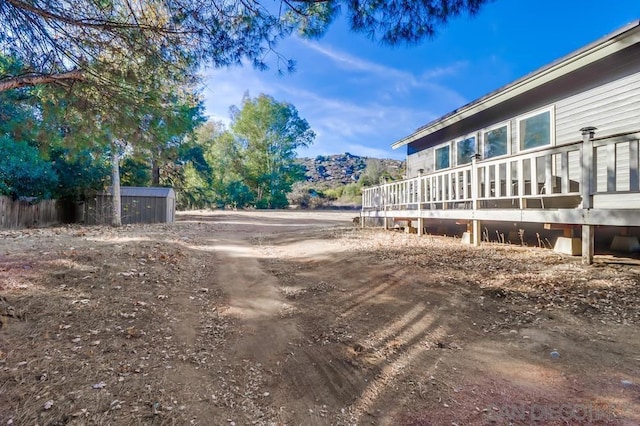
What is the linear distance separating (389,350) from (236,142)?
1297 inches

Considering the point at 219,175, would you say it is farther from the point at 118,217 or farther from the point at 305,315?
the point at 305,315

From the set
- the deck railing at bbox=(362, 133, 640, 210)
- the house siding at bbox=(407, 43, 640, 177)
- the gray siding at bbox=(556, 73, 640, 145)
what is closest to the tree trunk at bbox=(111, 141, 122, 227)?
the deck railing at bbox=(362, 133, 640, 210)

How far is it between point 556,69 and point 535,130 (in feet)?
5.11

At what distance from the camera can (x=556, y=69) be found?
647cm

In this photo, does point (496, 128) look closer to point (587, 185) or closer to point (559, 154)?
point (559, 154)

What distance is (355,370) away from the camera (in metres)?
2.53

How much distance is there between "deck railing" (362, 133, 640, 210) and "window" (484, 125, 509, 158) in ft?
2.37

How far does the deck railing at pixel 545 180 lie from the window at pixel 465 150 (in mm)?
1620

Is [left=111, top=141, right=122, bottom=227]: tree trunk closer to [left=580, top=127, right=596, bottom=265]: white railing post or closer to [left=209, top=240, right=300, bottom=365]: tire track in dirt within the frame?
[left=209, top=240, right=300, bottom=365]: tire track in dirt

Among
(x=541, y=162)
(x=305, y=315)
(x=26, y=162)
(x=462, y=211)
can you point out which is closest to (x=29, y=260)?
(x=305, y=315)

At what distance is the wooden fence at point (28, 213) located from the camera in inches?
450

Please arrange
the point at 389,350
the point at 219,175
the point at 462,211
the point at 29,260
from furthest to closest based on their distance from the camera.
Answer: the point at 219,175, the point at 462,211, the point at 29,260, the point at 389,350

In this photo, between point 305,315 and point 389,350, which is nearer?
point 389,350

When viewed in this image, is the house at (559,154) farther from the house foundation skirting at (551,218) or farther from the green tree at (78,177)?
the green tree at (78,177)
